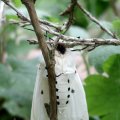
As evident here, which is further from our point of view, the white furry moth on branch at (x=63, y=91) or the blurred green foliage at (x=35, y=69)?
the blurred green foliage at (x=35, y=69)

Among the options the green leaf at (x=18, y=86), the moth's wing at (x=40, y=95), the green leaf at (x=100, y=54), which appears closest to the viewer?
the moth's wing at (x=40, y=95)

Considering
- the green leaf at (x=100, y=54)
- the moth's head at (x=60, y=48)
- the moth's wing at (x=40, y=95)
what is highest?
the green leaf at (x=100, y=54)

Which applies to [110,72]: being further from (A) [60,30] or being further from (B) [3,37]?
(B) [3,37]

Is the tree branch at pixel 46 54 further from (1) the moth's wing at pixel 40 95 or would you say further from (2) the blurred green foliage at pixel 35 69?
(2) the blurred green foliage at pixel 35 69

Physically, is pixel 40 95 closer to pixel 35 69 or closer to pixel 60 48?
pixel 60 48

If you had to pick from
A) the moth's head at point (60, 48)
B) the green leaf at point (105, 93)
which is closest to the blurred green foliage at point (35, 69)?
the green leaf at point (105, 93)

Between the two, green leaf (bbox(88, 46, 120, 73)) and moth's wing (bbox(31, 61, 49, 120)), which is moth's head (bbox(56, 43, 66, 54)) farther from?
green leaf (bbox(88, 46, 120, 73))

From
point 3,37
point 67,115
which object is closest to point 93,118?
point 67,115
